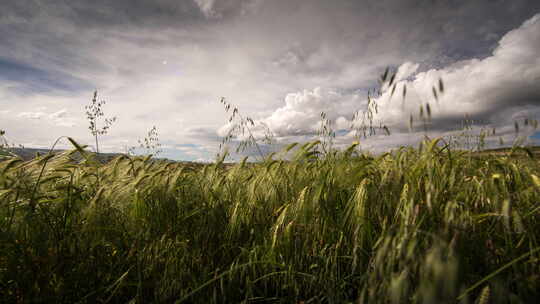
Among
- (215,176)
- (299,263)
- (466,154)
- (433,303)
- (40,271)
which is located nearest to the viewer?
(433,303)

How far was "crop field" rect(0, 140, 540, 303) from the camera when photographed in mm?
1371

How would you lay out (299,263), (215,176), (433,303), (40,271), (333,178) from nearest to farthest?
(433,303) < (40,271) < (299,263) < (333,178) < (215,176)

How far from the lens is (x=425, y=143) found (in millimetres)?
1660

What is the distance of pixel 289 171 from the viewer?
249 cm

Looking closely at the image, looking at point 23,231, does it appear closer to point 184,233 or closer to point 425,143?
point 184,233

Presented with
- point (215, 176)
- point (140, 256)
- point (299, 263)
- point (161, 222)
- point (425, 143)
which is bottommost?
point (299, 263)

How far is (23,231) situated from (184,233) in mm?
1129

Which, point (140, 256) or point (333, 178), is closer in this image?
point (140, 256)

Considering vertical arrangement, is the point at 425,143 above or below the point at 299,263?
above

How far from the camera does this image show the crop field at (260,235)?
4.50 ft

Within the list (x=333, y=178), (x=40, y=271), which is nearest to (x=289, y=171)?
(x=333, y=178)

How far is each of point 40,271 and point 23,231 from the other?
474mm

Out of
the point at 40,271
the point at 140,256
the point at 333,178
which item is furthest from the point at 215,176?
the point at 40,271

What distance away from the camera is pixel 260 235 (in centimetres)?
195
